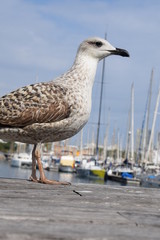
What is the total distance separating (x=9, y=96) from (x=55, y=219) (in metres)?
3.28

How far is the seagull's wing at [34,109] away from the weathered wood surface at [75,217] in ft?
5.38

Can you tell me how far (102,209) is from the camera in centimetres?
341

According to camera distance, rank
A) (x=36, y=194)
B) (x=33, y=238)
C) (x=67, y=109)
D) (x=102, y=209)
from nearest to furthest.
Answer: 1. (x=33, y=238)
2. (x=102, y=209)
3. (x=36, y=194)
4. (x=67, y=109)

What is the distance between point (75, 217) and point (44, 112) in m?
2.93

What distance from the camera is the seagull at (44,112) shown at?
5.74m

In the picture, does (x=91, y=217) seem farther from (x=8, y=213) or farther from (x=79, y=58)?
(x=79, y=58)

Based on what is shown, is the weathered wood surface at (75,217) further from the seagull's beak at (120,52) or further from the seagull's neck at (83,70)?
the seagull's beak at (120,52)

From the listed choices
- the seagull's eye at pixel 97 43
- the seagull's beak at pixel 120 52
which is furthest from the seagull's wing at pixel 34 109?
the seagull's beak at pixel 120 52

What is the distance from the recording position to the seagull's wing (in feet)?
18.8

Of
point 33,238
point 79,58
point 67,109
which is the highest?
point 79,58

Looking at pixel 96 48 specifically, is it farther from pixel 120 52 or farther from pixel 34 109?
pixel 34 109

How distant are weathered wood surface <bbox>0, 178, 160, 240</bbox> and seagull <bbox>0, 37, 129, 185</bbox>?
63.9 inches

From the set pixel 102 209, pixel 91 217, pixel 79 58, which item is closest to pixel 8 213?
pixel 91 217

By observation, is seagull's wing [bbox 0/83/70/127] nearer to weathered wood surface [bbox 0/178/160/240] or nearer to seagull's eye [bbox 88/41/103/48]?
seagull's eye [bbox 88/41/103/48]
